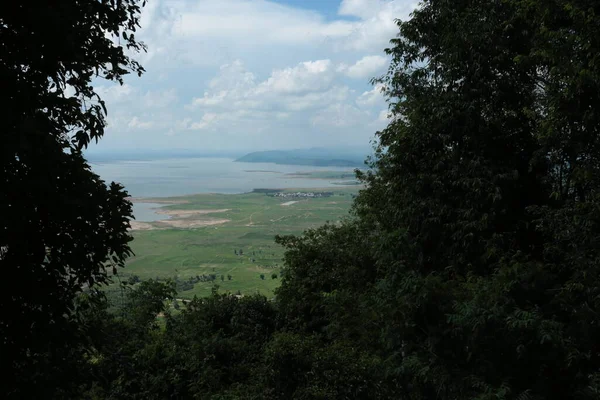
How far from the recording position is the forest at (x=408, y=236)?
340 centimetres

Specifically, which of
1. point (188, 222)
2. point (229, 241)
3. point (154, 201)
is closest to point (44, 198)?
point (229, 241)

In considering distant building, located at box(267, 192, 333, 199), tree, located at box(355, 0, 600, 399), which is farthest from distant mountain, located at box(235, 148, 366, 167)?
tree, located at box(355, 0, 600, 399)

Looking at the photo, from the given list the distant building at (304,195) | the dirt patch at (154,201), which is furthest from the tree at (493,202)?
the distant building at (304,195)

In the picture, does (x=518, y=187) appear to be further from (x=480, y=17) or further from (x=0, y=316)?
(x=0, y=316)

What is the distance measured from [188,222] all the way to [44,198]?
4202 centimetres

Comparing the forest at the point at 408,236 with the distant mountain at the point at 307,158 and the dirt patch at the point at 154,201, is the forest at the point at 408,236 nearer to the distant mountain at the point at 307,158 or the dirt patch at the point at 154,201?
the dirt patch at the point at 154,201

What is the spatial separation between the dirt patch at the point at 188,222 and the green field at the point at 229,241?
0.15 metres

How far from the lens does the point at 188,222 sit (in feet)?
144

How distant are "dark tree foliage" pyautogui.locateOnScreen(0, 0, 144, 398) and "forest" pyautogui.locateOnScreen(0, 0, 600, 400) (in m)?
0.02

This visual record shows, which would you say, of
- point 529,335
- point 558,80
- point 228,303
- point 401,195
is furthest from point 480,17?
point 228,303

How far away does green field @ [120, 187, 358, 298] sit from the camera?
24578 millimetres

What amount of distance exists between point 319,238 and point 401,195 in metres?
4.80

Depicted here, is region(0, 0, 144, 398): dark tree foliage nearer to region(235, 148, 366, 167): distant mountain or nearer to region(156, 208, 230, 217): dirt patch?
region(156, 208, 230, 217): dirt patch

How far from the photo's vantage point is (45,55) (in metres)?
3.50
